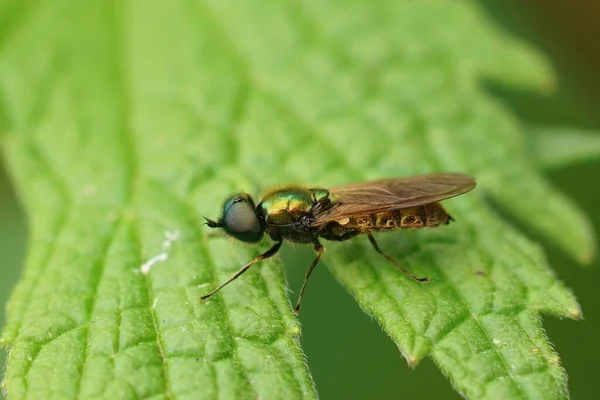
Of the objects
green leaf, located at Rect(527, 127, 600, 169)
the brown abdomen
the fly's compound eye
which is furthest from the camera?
green leaf, located at Rect(527, 127, 600, 169)

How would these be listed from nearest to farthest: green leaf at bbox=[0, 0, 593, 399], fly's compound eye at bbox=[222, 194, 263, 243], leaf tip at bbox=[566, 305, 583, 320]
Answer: green leaf at bbox=[0, 0, 593, 399]
leaf tip at bbox=[566, 305, 583, 320]
fly's compound eye at bbox=[222, 194, 263, 243]

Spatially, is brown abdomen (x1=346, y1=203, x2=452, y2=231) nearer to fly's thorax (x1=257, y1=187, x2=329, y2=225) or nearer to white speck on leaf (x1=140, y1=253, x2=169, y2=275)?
fly's thorax (x1=257, y1=187, x2=329, y2=225)

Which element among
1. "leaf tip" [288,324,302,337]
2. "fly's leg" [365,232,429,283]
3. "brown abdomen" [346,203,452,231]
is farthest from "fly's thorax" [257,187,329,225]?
"leaf tip" [288,324,302,337]

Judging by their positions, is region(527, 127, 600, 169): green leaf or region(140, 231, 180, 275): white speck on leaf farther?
region(527, 127, 600, 169): green leaf

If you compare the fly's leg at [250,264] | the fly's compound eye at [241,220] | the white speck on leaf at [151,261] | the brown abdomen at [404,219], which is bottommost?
the white speck on leaf at [151,261]

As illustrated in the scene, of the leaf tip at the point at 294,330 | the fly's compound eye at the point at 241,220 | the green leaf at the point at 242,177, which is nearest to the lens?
the green leaf at the point at 242,177

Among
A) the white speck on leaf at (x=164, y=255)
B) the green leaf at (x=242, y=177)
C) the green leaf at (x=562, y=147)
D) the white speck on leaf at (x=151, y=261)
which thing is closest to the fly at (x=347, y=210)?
the green leaf at (x=242, y=177)

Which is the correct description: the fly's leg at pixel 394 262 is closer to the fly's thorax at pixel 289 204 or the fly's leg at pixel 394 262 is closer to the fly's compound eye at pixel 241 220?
the fly's thorax at pixel 289 204

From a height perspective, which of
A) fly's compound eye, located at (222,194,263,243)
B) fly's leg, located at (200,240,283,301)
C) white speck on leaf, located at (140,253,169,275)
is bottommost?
white speck on leaf, located at (140,253,169,275)

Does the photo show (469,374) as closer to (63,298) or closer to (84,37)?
(63,298)
